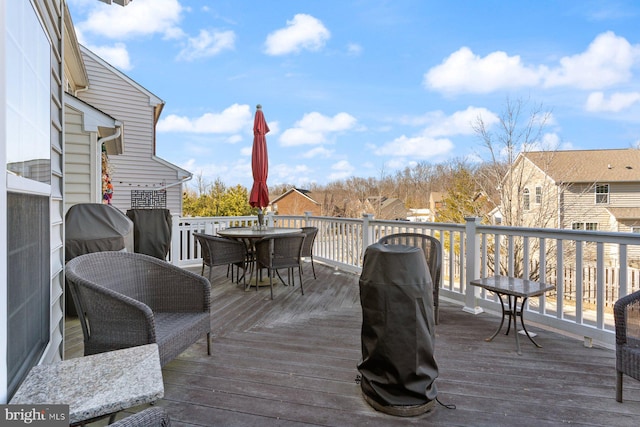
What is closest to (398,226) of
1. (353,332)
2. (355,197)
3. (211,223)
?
(353,332)

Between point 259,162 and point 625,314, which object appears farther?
point 259,162

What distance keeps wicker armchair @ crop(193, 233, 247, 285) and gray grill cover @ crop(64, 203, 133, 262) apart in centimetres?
108

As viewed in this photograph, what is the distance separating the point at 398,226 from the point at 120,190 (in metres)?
8.33

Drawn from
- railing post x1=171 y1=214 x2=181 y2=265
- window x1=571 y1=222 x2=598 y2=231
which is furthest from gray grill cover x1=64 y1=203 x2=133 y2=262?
window x1=571 y1=222 x2=598 y2=231

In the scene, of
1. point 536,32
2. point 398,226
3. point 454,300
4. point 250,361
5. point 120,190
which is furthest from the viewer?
point 536,32

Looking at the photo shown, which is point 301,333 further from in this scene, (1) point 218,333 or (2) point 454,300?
(2) point 454,300

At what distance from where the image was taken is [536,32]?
13.0m

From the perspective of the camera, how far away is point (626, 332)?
2131 mm

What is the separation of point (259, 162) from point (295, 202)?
2250cm

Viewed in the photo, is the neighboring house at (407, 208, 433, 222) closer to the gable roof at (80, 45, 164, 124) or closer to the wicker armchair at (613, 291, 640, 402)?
the gable roof at (80, 45, 164, 124)

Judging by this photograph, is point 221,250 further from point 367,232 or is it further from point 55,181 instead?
point 55,181

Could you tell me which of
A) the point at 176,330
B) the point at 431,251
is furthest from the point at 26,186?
the point at 431,251

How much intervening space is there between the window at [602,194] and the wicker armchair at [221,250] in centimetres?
1779

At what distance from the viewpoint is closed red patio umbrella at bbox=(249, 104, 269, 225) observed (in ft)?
18.5
